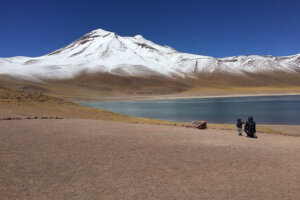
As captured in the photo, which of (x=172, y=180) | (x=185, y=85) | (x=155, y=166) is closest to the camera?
(x=172, y=180)

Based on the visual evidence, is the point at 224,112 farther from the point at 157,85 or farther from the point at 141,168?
the point at 157,85

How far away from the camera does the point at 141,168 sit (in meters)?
7.59

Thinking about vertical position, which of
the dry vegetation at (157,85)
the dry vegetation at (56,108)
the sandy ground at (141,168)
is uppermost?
the dry vegetation at (157,85)

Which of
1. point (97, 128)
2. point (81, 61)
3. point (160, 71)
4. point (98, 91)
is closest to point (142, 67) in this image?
point (160, 71)

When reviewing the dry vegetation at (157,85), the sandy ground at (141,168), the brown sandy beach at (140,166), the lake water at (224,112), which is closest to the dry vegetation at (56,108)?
the lake water at (224,112)

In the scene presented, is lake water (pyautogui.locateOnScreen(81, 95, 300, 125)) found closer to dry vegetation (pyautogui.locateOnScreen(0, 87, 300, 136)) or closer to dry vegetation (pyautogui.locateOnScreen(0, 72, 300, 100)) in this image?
dry vegetation (pyautogui.locateOnScreen(0, 87, 300, 136))

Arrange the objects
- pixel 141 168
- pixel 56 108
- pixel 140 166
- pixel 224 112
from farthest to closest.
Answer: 1. pixel 224 112
2. pixel 56 108
3. pixel 140 166
4. pixel 141 168

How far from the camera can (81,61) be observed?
180750 millimetres

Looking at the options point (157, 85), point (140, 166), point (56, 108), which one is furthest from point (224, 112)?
point (157, 85)

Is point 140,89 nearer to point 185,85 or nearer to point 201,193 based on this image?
point 185,85

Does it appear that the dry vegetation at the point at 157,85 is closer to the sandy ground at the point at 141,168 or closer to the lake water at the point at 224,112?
the lake water at the point at 224,112

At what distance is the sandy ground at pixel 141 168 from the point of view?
6.12 m

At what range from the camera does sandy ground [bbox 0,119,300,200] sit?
6125 mm

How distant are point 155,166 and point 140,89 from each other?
408 feet
